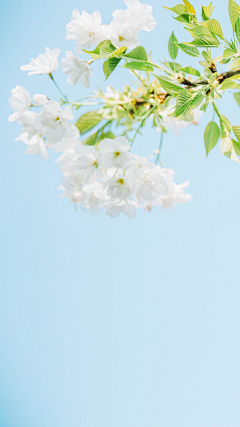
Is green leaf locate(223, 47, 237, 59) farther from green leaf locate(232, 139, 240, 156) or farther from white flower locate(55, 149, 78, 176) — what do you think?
white flower locate(55, 149, 78, 176)

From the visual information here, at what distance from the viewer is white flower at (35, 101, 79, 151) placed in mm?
392

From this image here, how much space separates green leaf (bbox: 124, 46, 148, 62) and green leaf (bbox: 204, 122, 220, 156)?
13 cm

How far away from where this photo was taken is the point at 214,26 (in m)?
0.34

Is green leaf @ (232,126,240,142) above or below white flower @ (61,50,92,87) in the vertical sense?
below

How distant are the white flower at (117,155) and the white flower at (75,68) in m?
0.09

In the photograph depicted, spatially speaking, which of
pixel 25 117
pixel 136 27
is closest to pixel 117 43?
pixel 136 27

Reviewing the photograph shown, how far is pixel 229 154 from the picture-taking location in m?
0.40

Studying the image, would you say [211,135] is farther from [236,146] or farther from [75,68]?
[75,68]

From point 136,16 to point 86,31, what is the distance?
7 centimetres

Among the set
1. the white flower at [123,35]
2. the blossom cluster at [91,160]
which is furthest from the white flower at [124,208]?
the white flower at [123,35]

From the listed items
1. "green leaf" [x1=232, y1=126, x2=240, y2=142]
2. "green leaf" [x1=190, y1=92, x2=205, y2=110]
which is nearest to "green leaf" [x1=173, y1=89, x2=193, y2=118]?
"green leaf" [x1=190, y1=92, x2=205, y2=110]

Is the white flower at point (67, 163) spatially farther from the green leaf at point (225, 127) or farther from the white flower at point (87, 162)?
the green leaf at point (225, 127)

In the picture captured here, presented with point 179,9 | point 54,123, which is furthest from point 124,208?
point 179,9

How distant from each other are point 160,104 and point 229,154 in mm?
135
